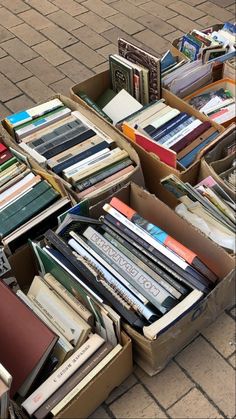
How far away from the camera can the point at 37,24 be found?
15.4 feet

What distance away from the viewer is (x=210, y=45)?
3.26 m

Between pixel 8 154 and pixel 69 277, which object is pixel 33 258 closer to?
pixel 69 277

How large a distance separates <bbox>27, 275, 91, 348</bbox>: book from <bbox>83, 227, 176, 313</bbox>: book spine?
291 millimetres

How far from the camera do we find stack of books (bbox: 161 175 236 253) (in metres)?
2.34

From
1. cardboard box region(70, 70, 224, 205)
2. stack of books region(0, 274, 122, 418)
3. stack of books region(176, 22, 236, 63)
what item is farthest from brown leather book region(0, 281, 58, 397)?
stack of books region(176, 22, 236, 63)

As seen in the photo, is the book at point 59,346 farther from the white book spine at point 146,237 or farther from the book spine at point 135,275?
the white book spine at point 146,237

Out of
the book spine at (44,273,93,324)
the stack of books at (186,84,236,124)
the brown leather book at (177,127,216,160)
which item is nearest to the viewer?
the book spine at (44,273,93,324)

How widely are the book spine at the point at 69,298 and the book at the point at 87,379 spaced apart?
0.19 metres

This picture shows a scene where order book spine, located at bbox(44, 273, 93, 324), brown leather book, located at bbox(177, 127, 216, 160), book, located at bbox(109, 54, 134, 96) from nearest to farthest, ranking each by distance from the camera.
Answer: book spine, located at bbox(44, 273, 93, 324), brown leather book, located at bbox(177, 127, 216, 160), book, located at bbox(109, 54, 134, 96)

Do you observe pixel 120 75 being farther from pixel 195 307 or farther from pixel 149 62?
pixel 195 307

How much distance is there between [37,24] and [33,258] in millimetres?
2954

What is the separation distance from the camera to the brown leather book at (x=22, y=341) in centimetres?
208

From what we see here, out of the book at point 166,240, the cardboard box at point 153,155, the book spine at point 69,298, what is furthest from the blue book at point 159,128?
the book spine at point 69,298

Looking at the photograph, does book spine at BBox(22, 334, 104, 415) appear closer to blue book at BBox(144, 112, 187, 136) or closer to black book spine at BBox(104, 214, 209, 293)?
black book spine at BBox(104, 214, 209, 293)
